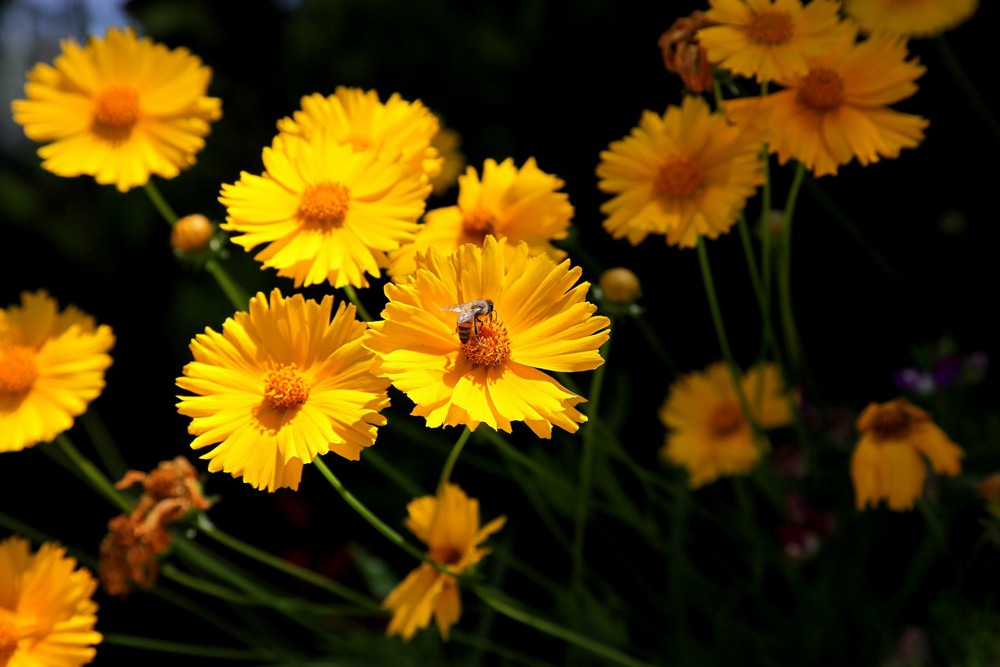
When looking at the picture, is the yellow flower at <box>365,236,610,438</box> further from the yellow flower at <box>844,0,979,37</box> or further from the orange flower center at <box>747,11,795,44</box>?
the yellow flower at <box>844,0,979,37</box>

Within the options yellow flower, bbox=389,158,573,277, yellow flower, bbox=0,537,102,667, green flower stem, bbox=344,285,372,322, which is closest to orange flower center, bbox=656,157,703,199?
yellow flower, bbox=389,158,573,277

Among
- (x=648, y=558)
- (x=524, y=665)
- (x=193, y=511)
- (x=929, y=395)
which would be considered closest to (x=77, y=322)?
(x=193, y=511)

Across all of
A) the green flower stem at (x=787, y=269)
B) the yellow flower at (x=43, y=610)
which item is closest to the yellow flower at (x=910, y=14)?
the green flower stem at (x=787, y=269)

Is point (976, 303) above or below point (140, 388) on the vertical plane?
above

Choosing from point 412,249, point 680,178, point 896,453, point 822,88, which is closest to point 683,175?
point 680,178

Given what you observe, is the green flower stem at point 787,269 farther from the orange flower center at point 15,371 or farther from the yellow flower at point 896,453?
the orange flower center at point 15,371

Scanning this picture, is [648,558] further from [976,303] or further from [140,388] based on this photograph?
[140,388]
